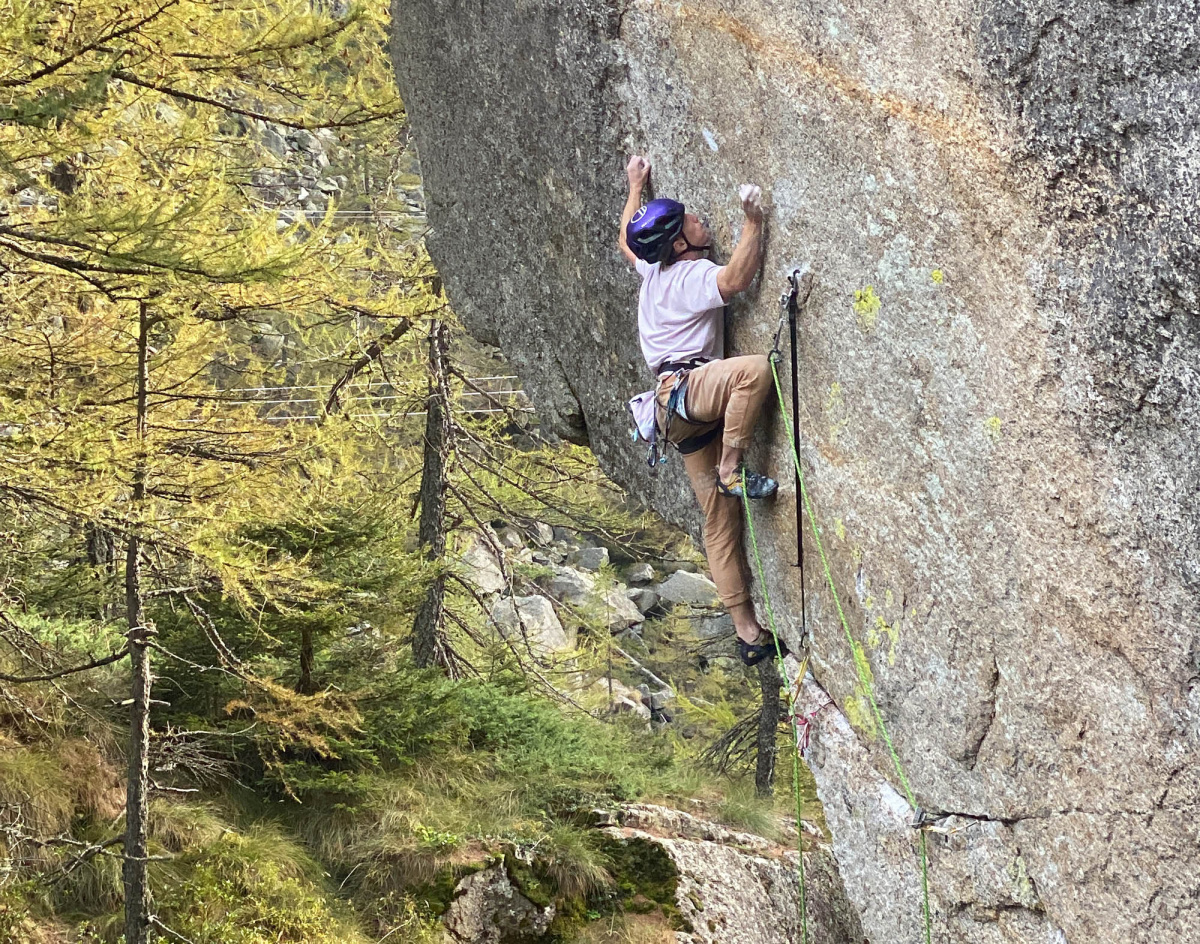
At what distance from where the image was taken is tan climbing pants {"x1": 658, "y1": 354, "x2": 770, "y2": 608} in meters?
5.14

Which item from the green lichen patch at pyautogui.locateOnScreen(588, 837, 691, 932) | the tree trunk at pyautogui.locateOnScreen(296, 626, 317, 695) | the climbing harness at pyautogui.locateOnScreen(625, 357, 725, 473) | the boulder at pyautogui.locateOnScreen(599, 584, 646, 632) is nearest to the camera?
the climbing harness at pyautogui.locateOnScreen(625, 357, 725, 473)

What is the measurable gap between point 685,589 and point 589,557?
125 inches

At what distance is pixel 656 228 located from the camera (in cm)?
521

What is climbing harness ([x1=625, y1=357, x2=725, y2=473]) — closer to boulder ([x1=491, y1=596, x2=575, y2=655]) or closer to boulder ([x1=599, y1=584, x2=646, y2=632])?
boulder ([x1=491, y1=596, x2=575, y2=655])

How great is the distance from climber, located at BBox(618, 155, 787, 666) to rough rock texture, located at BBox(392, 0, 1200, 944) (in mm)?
138

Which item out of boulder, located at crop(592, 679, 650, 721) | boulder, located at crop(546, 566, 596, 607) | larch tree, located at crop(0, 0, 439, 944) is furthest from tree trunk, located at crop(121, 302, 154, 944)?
boulder, located at crop(546, 566, 596, 607)

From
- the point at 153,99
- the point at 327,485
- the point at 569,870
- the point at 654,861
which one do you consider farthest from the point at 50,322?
the point at 654,861

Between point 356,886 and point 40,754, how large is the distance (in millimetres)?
2819

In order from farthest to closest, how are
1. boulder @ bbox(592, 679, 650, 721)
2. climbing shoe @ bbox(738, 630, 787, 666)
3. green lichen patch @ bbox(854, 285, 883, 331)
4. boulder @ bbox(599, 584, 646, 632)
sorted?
boulder @ bbox(599, 584, 646, 632) → boulder @ bbox(592, 679, 650, 721) → climbing shoe @ bbox(738, 630, 787, 666) → green lichen patch @ bbox(854, 285, 883, 331)

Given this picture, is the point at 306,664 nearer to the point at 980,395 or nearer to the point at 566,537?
the point at 980,395

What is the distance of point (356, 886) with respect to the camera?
28.2ft

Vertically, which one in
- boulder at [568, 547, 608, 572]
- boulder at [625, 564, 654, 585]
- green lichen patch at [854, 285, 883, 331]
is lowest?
boulder at [625, 564, 654, 585]

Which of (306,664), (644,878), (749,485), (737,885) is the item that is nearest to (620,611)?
(737,885)

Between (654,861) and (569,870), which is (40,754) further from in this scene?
(654,861)
